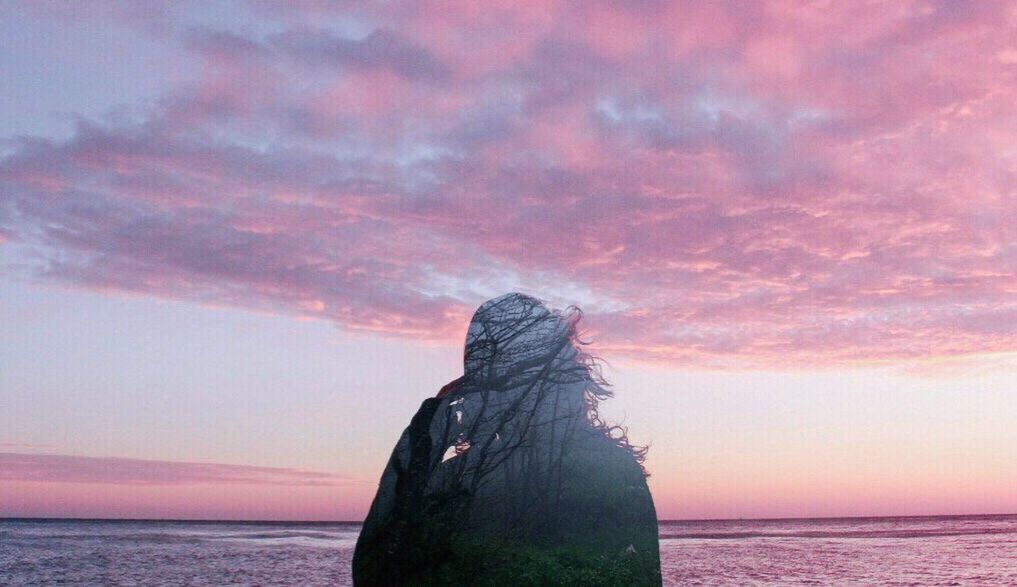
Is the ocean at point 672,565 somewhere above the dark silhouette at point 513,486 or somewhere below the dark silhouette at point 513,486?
below

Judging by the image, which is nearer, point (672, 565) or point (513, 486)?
point (513, 486)

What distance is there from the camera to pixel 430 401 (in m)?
12.1

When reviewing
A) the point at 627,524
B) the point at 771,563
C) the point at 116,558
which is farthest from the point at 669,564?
the point at 116,558

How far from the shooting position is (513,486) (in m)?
11.9

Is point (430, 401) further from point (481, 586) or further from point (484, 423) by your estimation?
point (481, 586)

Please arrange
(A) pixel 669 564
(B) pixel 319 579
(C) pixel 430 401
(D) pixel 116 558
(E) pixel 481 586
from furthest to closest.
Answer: (D) pixel 116 558
(A) pixel 669 564
(B) pixel 319 579
(C) pixel 430 401
(E) pixel 481 586

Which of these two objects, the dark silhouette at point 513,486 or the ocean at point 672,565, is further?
the ocean at point 672,565

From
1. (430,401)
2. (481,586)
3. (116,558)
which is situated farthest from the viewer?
(116,558)

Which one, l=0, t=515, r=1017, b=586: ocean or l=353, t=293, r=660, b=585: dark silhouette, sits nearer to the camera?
l=353, t=293, r=660, b=585: dark silhouette

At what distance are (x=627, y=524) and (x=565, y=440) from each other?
139 centimetres

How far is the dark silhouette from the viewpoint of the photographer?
1159 cm

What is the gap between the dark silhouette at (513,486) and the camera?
38.0 ft

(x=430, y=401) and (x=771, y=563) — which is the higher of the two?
(x=430, y=401)

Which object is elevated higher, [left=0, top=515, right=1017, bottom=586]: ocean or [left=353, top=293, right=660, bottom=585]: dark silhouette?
[left=353, top=293, right=660, bottom=585]: dark silhouette
